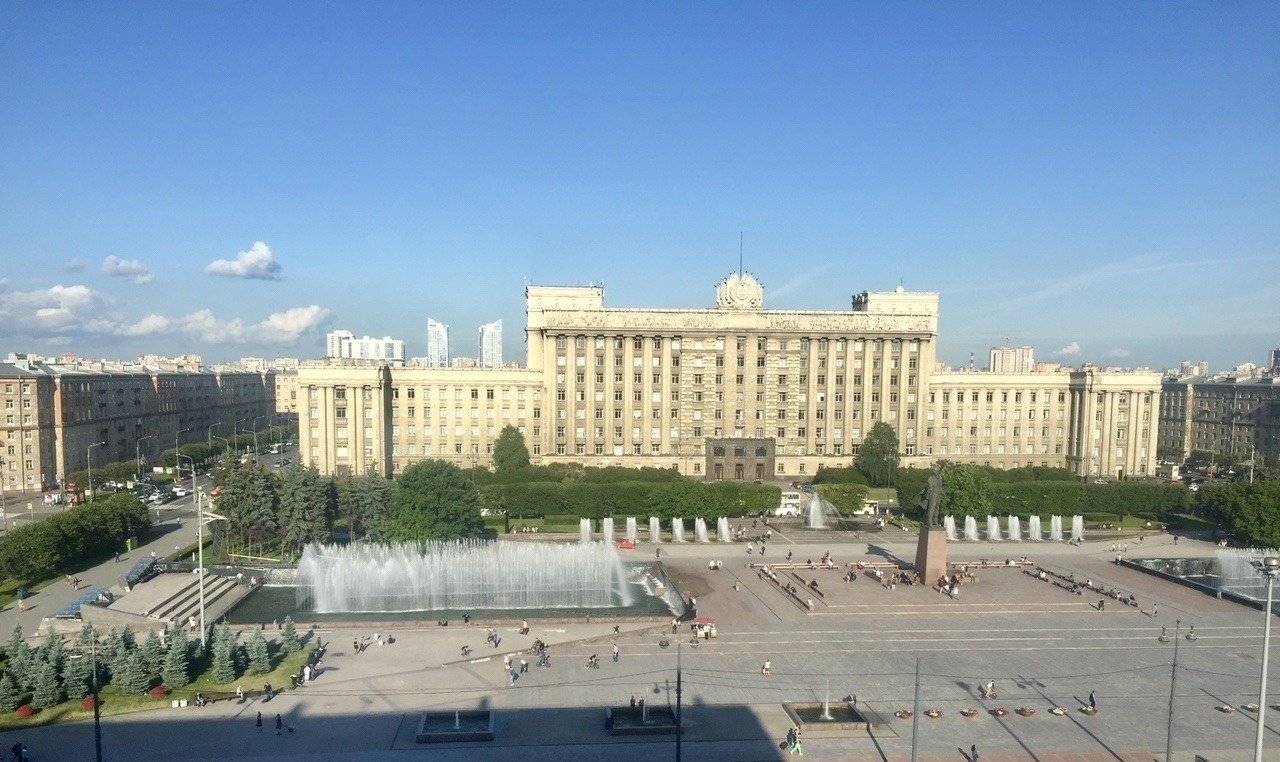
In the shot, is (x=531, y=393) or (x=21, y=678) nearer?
(x=21, y=678)

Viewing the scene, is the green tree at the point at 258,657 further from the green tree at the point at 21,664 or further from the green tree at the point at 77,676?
the green tree at the point at 21,664

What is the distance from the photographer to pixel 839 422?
97.9 metres

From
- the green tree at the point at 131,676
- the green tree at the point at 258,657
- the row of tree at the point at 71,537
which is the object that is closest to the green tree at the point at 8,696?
the green tree at the point at 131,676

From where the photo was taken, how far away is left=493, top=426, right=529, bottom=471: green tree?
288ft

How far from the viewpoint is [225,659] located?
34844mm

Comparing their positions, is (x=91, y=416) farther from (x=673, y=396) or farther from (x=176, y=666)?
(x=176, y=666)

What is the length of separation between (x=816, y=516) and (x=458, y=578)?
126 feet

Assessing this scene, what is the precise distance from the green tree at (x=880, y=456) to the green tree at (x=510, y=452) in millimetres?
41030

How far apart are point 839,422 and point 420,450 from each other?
53.2 metres

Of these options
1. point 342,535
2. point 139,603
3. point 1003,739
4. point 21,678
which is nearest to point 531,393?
point 342,535

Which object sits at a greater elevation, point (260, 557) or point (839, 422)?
point (839, 422)

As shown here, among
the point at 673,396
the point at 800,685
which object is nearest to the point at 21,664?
the point at 800,685

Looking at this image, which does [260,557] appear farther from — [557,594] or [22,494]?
[22,494]

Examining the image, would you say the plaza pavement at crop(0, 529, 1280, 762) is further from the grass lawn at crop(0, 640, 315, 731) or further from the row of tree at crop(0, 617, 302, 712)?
the row of tree at crop(0, 617, 302, 712)
